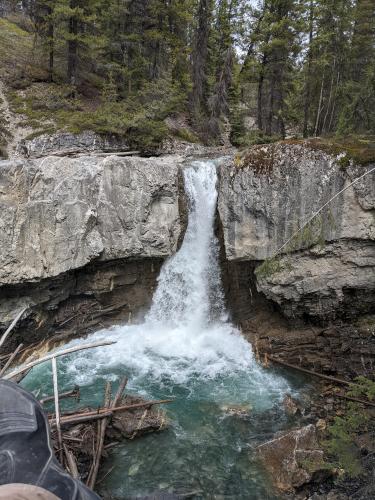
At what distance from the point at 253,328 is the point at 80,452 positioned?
7359mm

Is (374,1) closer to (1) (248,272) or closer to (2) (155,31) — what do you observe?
(2) (155,31)

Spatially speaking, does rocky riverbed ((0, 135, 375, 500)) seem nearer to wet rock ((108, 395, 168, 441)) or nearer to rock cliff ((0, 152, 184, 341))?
rock cliff ((0, 152, 184, 341))

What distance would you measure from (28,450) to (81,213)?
383 inches

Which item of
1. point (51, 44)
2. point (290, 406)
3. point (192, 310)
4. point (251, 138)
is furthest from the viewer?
point (51, 44)

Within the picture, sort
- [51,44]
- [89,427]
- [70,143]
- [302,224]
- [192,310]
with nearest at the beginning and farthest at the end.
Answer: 1. [89,427]
2. [302,224]
3. [192,310]
4. [70,143]
5. [51,44]

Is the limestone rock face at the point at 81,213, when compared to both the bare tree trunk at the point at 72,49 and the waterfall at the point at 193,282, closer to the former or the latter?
the waterfall at the point at 193,282

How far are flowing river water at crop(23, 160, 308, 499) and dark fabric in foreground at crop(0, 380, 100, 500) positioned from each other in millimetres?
3810

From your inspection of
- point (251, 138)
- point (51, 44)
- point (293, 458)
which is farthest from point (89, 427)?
point (51, 44)

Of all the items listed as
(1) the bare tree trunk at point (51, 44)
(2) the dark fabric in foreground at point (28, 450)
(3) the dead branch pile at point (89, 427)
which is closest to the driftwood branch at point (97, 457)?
(3) the dead branch pile at point (89, 427)

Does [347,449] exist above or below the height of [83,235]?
below

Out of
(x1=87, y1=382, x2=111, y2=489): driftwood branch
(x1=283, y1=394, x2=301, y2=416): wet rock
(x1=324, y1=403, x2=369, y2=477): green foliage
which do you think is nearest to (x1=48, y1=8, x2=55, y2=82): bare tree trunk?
(x1=87, y1=382, x2=111, y2=489): driftwood branch

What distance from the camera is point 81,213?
38.1 ft

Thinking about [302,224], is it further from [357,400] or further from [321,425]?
[321,425]

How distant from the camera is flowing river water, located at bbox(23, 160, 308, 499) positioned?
24.3 ft
